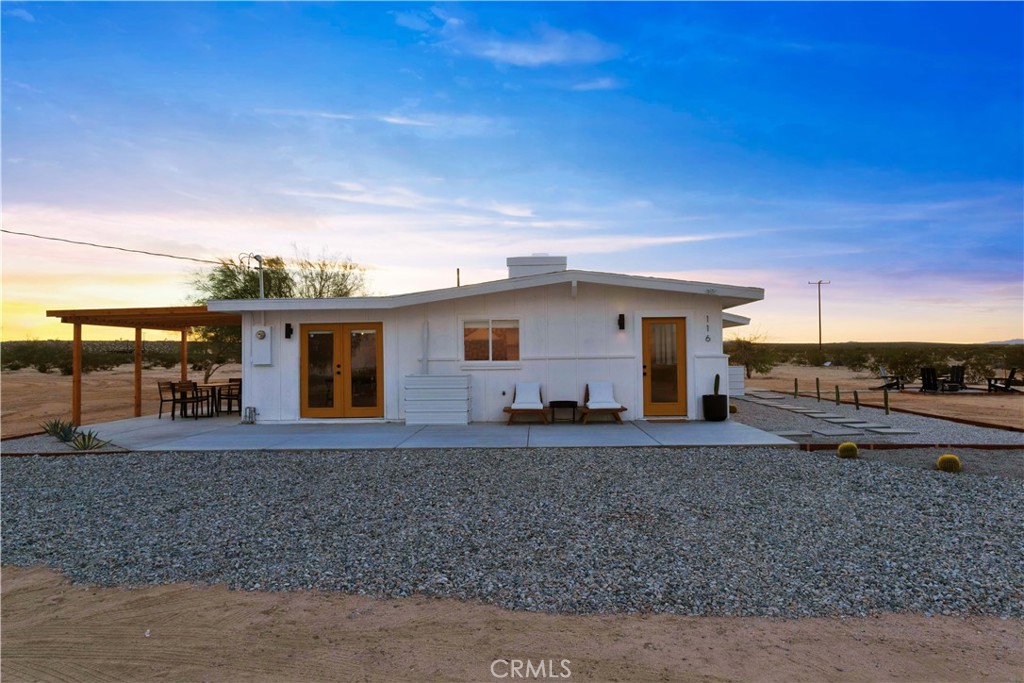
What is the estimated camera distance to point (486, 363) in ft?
36.3

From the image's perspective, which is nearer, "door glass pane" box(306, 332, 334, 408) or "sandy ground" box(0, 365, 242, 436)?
"door glass pane" box(306, 332, 334, 408)

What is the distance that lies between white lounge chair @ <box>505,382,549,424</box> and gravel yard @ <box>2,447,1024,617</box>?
3110 millimetres

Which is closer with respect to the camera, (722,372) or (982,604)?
(982,604)

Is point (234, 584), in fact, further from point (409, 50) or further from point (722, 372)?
point (409, 50)

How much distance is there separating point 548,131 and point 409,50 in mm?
3553

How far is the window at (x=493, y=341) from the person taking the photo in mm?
11109

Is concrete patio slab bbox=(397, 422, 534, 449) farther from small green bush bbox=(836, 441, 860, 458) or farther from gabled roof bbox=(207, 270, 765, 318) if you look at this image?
small green bush bbox=(836, 441, 860, 458)

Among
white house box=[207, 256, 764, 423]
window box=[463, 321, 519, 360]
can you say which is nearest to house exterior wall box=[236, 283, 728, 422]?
white house box=[207, 256, 764, 423]

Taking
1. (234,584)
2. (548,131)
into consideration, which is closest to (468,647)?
(234,584)

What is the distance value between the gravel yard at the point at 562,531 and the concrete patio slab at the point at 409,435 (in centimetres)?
111

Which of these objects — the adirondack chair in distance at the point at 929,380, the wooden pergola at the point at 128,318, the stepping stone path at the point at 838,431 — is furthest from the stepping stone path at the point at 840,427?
the wooden pergola at the point at 128,318

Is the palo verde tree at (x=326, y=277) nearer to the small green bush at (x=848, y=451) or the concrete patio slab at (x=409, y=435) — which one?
Answer: the concrete patio slab at (x=409, y=435)

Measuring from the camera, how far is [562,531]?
479cm

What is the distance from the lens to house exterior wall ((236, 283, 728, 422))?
35.7 feet
